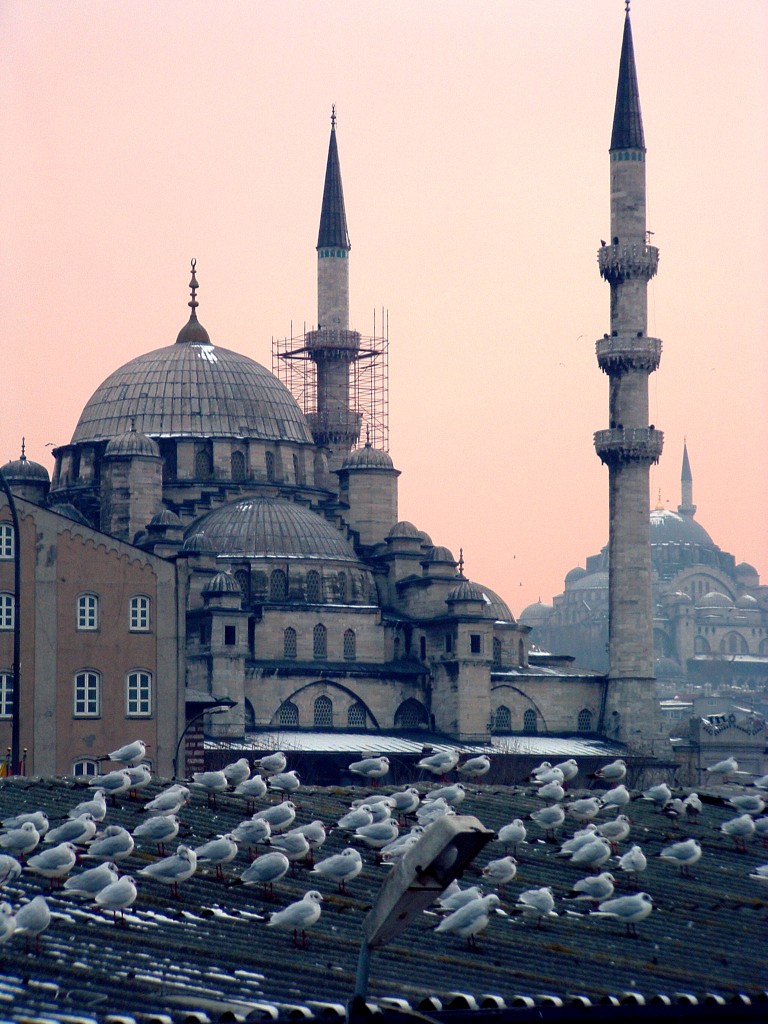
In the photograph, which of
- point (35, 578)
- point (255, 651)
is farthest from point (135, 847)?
point (255, 651)

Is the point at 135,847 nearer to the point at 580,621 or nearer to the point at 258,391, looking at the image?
the point at 258,391

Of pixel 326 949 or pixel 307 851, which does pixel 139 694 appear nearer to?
pixel 307 851

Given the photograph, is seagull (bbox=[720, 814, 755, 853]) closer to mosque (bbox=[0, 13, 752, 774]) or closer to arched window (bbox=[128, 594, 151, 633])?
arched window (bbox=[128, 594, 151, 633])

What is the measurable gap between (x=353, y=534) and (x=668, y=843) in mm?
53850

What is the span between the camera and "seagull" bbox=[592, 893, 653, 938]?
824 inches

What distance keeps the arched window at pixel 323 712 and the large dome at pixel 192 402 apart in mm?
12199

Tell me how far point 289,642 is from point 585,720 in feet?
40.3

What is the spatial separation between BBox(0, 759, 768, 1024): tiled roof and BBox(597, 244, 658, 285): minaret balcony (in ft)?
162

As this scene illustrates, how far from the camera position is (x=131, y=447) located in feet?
242

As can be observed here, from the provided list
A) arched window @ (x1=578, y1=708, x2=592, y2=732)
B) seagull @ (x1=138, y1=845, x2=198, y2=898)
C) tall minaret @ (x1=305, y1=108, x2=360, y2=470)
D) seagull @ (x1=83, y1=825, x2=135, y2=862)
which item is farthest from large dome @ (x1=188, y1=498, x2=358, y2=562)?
seagull @ (x1=138, y1=845, x2=198, y2=898)

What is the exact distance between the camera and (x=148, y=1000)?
15.6 metres

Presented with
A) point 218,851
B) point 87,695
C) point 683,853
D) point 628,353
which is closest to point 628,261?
point 628,353

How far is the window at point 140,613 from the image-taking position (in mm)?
52594

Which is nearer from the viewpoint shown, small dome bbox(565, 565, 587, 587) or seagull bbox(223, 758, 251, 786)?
seagull bbox(223, 758, 251, 786)
